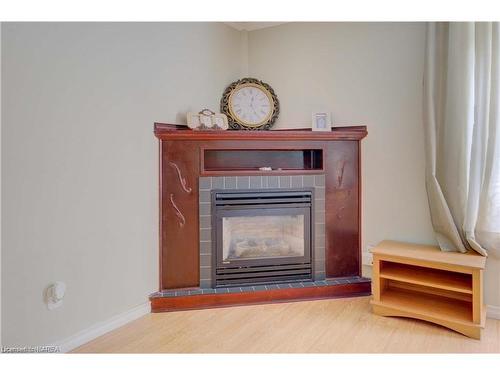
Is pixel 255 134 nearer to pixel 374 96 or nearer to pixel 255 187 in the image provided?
pixel 255 187

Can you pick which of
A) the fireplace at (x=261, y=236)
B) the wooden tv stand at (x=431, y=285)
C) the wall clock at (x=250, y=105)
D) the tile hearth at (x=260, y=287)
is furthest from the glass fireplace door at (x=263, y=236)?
the wall clock at (x=250, y=105)

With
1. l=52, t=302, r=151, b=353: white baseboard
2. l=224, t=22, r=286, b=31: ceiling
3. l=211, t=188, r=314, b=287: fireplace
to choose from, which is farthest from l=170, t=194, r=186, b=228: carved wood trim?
l=224, t=22, r=286, b=31: ceiling

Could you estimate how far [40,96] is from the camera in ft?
5.87

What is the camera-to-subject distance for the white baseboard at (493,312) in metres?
2.29

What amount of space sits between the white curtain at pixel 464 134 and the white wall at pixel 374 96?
0.58 feet

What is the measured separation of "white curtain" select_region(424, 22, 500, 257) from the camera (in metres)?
2.16

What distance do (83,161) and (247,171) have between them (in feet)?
3.67

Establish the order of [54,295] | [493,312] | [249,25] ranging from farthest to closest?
[249,25], [493,312], [54,295]

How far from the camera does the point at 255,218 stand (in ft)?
8.68

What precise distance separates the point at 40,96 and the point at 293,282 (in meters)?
2.07

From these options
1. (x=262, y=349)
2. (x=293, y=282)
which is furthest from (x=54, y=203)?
(x=293, y=282)

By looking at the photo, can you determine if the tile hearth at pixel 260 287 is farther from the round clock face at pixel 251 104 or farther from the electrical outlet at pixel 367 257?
the round clock face at pixel 251 104

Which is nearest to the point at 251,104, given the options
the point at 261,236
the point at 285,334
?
the point at 261,236
